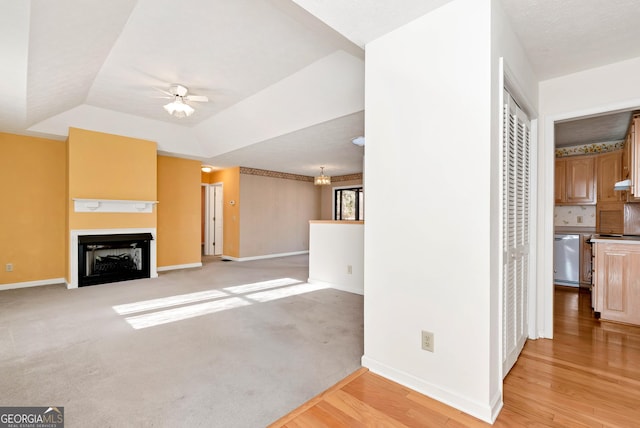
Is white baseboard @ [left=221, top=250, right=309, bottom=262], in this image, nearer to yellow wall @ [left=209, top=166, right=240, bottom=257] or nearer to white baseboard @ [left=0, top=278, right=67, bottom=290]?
yellow wall @ [left=209, top=166, right=240, bottom=257]

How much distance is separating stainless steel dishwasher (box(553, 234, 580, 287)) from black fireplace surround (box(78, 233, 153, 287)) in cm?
717

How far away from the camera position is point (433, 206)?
71.4 inches

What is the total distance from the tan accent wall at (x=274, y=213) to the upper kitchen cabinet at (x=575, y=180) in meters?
6.33

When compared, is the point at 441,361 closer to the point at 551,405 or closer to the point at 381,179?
the point at 551,405

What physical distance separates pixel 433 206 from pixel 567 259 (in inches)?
180

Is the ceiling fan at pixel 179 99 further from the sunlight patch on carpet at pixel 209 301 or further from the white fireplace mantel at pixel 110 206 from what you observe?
the sunlight patch on carpet at pixel 209 301

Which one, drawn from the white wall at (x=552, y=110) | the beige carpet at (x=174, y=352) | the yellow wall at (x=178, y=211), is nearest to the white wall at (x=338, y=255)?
the beige carpet at (x=174, y=352)

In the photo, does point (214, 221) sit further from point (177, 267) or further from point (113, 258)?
point (113, 258)

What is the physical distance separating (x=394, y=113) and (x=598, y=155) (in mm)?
4988

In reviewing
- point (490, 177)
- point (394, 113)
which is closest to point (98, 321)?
point (394, 113)

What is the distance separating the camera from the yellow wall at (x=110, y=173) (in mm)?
4492

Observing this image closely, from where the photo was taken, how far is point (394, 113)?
1.99 m

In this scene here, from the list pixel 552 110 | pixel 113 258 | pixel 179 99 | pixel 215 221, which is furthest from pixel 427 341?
pixel 215 221

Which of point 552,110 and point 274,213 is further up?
point 552,110
